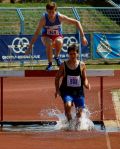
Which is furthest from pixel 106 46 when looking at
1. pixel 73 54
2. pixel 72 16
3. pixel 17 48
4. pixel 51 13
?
pixel 73 54

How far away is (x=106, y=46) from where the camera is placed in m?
29.2

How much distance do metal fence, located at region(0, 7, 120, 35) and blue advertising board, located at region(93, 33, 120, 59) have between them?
9.73ft

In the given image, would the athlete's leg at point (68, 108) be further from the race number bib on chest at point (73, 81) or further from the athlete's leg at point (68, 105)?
the race number bib on chest at point (73, 81)

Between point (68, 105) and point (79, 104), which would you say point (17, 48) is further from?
point (68, 105)

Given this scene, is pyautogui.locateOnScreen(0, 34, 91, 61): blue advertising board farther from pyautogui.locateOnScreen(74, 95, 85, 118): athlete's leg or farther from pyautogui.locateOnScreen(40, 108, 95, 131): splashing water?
pyautogui.locateOnScreen(74, 95, 85, 118): athlete's leg

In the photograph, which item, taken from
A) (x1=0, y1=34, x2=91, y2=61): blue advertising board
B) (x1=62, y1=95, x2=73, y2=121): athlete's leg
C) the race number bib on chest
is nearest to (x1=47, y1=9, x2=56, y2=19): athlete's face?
the race number bib on chest

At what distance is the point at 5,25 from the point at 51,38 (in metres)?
21.8

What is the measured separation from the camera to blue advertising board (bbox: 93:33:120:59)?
29.0 meters

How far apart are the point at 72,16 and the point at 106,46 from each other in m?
5.65

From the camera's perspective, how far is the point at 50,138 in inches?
422

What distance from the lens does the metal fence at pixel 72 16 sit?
33.2 meters

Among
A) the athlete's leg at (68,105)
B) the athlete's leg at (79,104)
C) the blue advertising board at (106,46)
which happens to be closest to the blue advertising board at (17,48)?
the blue advertising board at (106,46)

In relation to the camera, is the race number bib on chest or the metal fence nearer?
the race number bib on chest

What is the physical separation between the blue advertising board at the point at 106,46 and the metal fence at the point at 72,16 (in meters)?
2.97
